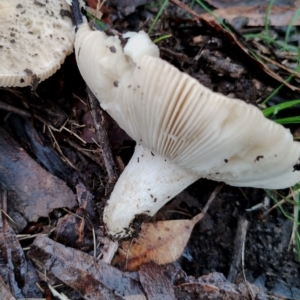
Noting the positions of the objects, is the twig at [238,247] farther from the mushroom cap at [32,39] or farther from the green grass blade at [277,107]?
the mushroom cap at [32,39]

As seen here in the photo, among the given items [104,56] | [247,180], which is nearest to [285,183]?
[247,180]

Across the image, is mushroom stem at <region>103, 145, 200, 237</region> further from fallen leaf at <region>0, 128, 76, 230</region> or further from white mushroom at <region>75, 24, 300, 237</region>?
fallen leaf at <region>0, 128, 76, 230</region>

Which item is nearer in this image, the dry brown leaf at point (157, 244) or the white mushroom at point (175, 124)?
the white mushroom at point (175, 124)

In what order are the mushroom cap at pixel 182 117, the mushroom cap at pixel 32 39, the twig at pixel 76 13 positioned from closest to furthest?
1. the mushroom cap at pixel 182 117
2. the mushroom cap at pixel 32 39
3. the twig at pixel 76 13

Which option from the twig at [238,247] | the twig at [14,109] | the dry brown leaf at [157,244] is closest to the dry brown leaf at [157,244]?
the dry brown leaf at [157,244]

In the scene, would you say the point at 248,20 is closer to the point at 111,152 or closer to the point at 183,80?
the point at 111,152

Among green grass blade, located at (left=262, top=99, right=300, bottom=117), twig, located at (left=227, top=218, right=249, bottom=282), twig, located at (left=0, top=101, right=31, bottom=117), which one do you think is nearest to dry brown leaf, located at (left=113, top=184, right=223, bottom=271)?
twig, located at (left=227, top=218, right=249, bottom=282)

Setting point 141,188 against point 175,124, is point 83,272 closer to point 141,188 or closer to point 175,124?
point 141,188
